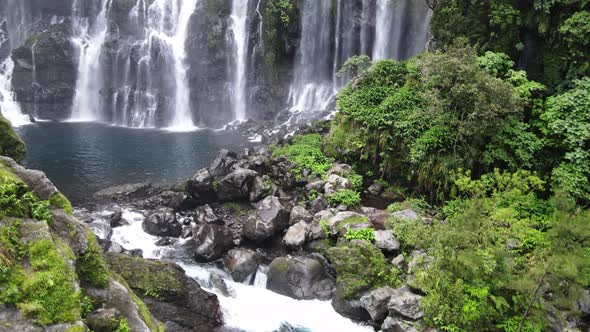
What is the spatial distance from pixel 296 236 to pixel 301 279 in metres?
2.48

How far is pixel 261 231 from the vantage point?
57.8 feet

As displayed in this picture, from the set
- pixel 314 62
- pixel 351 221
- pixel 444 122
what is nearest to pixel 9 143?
pixel 351 221

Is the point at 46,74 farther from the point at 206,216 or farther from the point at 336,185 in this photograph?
the point at 336,185

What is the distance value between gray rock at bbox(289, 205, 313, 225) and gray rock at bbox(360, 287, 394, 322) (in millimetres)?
5586

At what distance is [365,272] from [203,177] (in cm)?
1136

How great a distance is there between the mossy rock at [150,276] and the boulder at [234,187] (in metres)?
8.16

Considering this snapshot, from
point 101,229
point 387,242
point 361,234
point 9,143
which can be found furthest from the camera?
point 101,229

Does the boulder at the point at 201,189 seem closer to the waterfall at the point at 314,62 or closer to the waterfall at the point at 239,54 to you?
the waterfall at the point at 314,62

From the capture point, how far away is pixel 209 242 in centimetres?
1711

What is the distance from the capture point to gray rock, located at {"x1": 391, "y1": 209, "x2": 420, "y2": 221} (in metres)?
16.1

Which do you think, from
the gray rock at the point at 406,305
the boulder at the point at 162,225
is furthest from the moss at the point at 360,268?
the boulder at the point at 162,225

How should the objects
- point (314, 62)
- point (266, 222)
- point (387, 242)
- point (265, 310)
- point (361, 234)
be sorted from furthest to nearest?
1. point (314, 62)
2. point (266, 222)
3. point (361, 234)
4. point (387, 242)
5. point (265, 310)

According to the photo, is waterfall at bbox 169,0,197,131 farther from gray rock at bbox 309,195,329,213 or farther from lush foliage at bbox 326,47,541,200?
gray rock at bbox 309,195,329,213

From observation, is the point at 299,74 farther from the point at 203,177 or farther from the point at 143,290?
the point at 143,290
